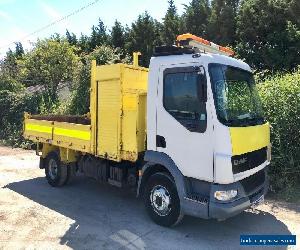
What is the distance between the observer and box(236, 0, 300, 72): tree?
24422 mm

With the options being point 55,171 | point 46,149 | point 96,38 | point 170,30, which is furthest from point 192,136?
point 96,38

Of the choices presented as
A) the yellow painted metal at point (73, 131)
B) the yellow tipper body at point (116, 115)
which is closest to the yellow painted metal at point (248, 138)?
the yellow tipper body at point (116, 115)

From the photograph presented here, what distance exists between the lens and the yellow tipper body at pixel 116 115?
695cm

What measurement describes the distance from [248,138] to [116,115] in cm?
250

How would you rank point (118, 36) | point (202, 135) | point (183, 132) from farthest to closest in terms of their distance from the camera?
point (118, 36)
point (183, 132)
point (202, 135)

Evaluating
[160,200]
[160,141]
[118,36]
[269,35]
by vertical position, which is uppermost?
[118,36]

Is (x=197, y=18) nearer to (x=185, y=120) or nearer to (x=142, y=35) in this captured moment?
(x=142, y=35)

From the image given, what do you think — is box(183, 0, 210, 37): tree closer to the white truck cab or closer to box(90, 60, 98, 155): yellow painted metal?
box(90, 60, 98, 155): yellow painted metal

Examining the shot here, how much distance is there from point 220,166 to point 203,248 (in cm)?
129

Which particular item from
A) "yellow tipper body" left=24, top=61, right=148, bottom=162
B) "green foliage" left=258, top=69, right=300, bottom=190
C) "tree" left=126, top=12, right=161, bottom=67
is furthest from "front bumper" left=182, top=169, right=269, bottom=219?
"tree" left=126, top=12, right=161, bottom=67

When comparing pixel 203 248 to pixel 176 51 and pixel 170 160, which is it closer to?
pixel 170 160

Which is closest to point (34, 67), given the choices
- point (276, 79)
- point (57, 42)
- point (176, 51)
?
point (57, 42)

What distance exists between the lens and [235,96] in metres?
6.21

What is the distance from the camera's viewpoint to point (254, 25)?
2769 cm
